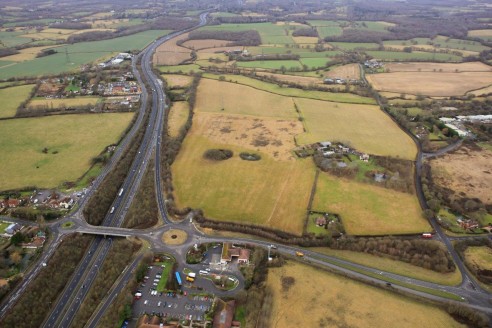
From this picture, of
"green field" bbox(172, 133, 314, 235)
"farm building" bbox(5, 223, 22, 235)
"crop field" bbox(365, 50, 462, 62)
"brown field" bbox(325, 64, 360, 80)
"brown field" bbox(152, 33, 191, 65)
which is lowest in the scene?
"green field" bbox(172, 133, 314, 235)

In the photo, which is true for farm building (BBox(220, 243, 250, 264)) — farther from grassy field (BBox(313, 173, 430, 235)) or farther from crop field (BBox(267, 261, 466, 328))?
grassy field (BBox(313, 173, 430, 235))

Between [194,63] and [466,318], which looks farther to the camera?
[194,63]

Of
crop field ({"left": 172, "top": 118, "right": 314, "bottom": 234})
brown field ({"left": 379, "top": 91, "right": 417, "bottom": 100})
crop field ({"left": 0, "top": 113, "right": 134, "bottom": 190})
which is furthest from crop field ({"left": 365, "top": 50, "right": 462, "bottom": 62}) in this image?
crop field ({"left": 0, "top": 113, "right": 134, "bottom": 190})

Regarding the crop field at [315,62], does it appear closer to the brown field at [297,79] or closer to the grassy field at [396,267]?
the brown field at [297,79]

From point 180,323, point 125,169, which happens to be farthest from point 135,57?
point 180,323

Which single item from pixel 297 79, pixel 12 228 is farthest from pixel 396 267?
pixel 297 79

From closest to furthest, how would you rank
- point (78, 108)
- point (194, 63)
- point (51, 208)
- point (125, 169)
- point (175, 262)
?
point (175, 262), point (51, 208), point (125, 169), point (78, 108), point (194, 63)

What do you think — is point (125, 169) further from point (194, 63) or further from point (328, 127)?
point (194, 63)
